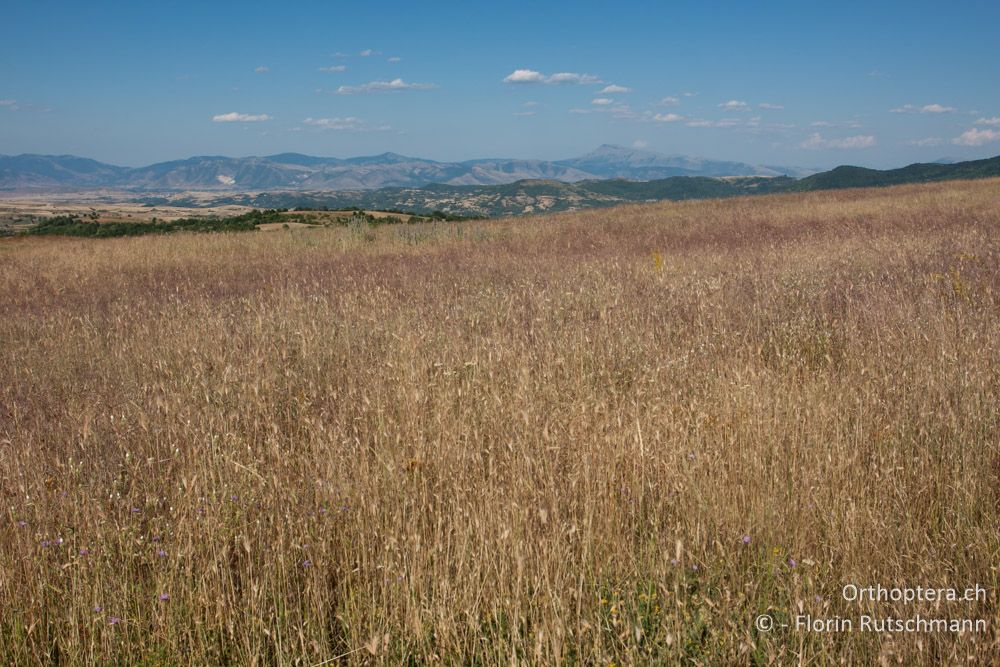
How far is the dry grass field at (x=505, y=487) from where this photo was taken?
2000mm

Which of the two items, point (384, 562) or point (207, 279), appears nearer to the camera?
point (384, 562)

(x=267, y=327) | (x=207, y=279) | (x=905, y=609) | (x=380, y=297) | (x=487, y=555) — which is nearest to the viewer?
(x=905, y=609)

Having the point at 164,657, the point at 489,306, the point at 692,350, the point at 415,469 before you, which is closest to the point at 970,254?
the point at 692,350

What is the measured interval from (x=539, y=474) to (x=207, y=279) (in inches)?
378

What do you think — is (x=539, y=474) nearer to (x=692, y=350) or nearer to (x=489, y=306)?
(x=692, y=350)

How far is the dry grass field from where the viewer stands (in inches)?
78.7

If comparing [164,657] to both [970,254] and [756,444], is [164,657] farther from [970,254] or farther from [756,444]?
[970,254]

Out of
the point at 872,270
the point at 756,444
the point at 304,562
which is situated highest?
the point at 872,270

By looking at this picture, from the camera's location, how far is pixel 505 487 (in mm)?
2711

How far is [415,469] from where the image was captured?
288 cm

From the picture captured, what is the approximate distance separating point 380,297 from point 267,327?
5.16ft

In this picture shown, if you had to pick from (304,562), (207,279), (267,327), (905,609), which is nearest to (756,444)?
(905,609)

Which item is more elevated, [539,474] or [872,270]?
[872,270]

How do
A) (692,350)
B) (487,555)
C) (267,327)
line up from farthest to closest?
1. (267,327)
2. (692,350)
3. (487,555)
